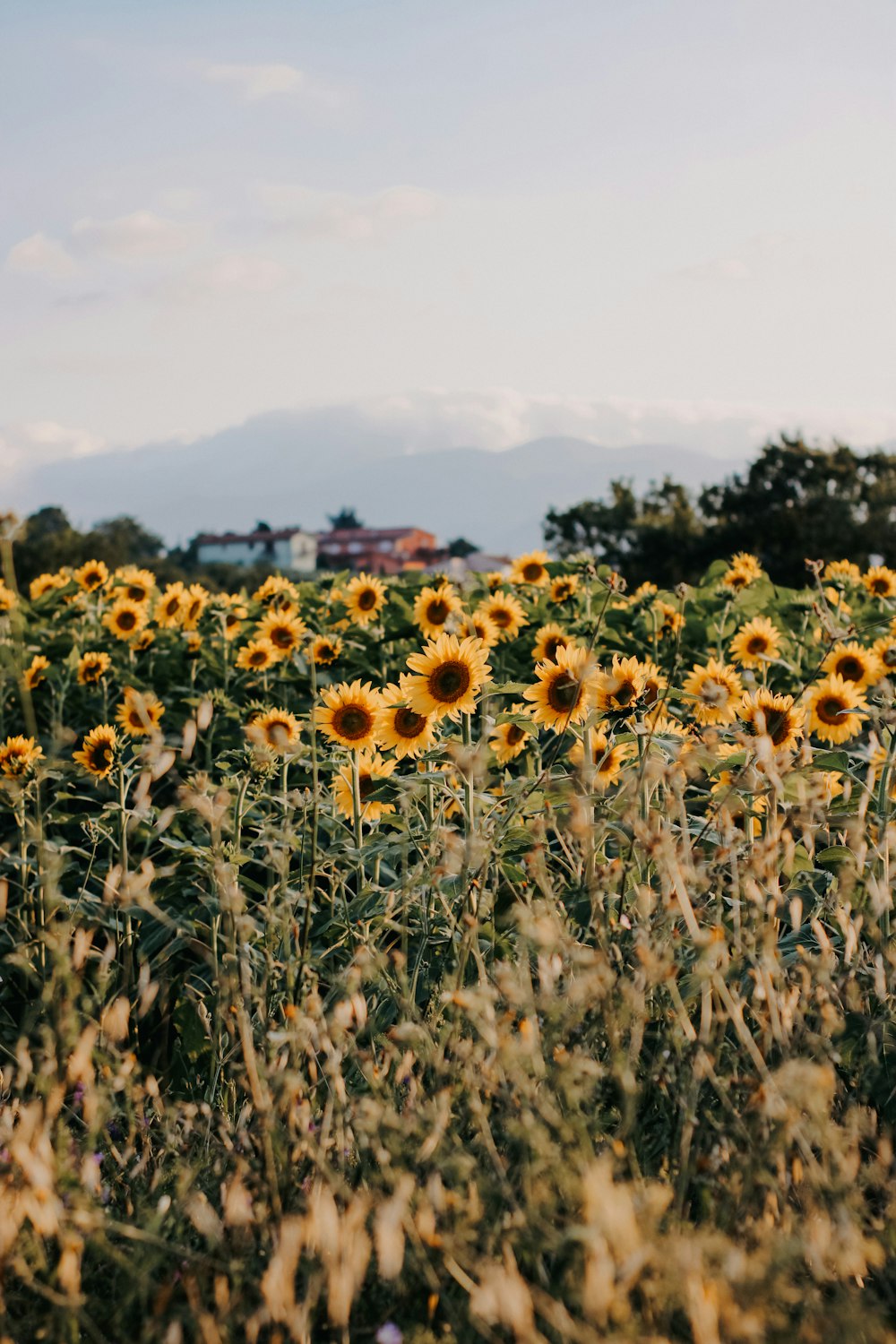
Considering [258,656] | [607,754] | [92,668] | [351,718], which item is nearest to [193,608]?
[92,668]

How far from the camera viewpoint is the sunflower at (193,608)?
658 centimetres

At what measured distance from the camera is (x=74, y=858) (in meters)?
4.80

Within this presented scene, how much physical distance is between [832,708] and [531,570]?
3.26 meters

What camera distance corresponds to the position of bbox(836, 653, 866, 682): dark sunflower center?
4863 millimetres

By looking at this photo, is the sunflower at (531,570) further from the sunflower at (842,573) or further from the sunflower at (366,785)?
the sunflower at (366,785)

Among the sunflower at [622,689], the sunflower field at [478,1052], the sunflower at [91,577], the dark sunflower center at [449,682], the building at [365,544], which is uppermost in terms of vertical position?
the sunflower at [91,577]

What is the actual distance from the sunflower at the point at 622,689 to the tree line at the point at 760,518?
2601 centimetres

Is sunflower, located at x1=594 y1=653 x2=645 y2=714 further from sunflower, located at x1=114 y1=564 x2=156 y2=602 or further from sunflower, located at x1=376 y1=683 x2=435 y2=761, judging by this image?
sunflower, located at x1=114 y1=564 x2=156 y2=602

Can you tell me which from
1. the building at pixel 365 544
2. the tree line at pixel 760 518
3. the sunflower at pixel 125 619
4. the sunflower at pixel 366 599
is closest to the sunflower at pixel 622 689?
the sunflower at pixel 366 599

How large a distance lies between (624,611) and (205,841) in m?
3.57

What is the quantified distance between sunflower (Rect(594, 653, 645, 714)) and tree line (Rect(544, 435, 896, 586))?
26011 mm

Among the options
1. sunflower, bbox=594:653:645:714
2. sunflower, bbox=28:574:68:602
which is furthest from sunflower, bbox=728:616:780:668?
sunflower, bbox=28:574:68:602

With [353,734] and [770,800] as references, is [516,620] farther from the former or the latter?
[770,800]

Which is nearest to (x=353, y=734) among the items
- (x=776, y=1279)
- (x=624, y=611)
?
(x=776, y=1279)
